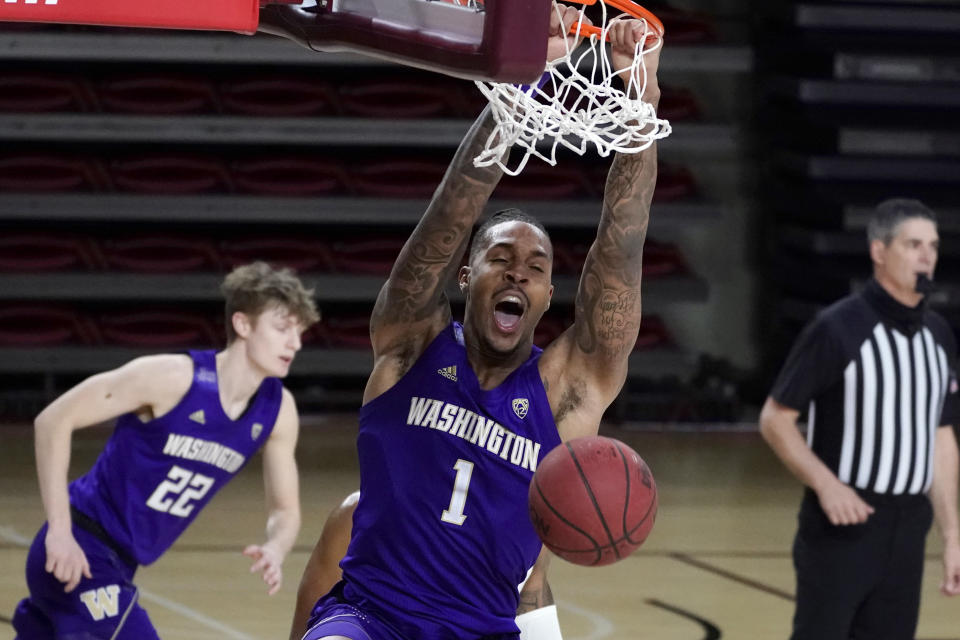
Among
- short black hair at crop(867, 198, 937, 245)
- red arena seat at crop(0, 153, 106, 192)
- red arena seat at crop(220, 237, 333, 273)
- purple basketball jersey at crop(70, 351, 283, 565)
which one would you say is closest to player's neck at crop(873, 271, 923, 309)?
short black hair at crop(867, 198, 937, 245)

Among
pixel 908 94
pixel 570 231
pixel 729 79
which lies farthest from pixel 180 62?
pixel 908 94

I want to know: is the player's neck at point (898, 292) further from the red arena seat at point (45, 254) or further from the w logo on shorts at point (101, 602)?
the red arena seat at point (45, 254)

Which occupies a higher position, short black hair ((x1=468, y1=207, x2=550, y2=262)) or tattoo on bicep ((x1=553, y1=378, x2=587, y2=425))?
short black hair ((x1=468, y1=207, x2=550, y2=262))

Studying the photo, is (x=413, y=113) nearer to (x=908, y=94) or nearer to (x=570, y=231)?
(x=570, y=231)

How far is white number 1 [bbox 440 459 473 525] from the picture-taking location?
152 inches

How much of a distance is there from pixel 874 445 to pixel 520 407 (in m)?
2.01

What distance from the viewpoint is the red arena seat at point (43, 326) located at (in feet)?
38.9

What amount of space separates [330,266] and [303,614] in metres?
7.68

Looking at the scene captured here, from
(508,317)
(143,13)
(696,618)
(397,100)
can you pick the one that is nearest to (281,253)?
(397,100)

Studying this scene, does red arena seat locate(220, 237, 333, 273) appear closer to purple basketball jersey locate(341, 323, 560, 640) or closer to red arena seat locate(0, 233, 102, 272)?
red arena seat locate(0, 233, 102, 272)

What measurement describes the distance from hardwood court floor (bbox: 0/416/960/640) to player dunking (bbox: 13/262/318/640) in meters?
1.61

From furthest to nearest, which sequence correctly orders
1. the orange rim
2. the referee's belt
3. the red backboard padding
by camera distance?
the referee's belt, the orange rim, the red backboard padding

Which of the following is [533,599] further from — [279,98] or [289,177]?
[279,98]

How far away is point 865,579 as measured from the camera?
5324mm
